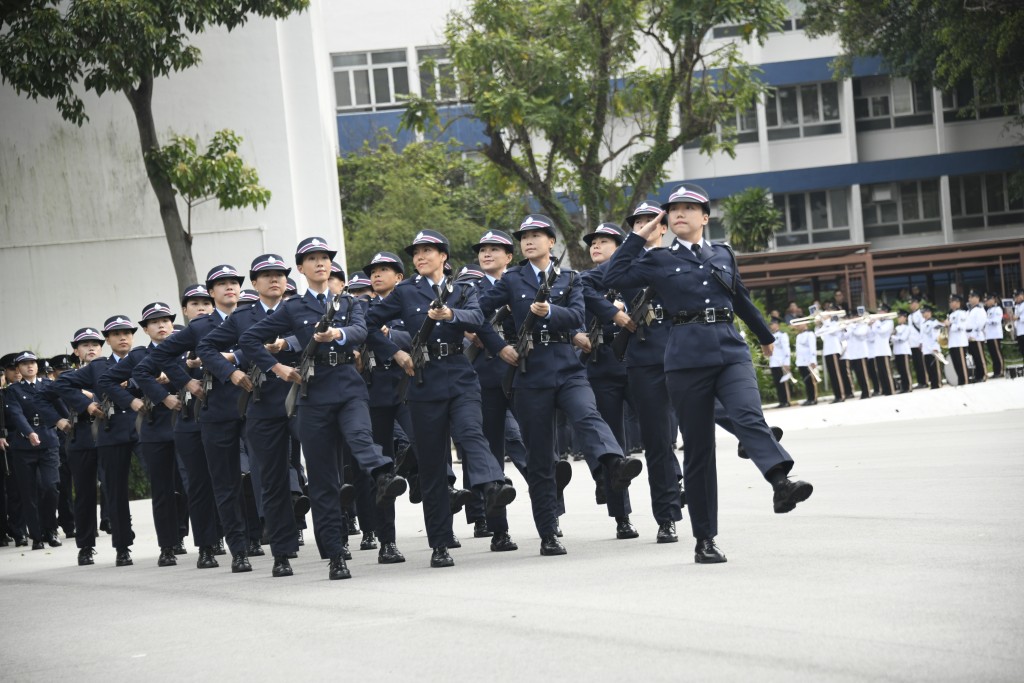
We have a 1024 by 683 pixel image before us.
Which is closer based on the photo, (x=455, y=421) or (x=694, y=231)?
(x=694, y=231)

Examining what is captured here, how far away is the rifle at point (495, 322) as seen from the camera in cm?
1052

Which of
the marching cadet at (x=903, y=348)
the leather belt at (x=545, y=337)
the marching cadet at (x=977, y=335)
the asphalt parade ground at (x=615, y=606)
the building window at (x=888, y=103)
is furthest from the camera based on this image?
the building window at (x=888, y=103)

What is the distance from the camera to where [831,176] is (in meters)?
46.7

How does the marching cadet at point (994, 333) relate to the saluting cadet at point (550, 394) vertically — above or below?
below

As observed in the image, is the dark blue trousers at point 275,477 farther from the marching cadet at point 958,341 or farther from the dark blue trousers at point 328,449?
the marching cadet at point 958,341

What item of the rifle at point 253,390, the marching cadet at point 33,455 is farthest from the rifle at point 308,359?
the marching cadet at point 33,455

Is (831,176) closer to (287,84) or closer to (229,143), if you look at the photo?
(287,84)

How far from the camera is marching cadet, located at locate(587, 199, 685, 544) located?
10227 mm

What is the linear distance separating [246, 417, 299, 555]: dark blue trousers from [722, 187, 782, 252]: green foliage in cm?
3163

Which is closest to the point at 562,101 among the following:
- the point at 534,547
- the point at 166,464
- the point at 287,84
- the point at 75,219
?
the point at 287,84

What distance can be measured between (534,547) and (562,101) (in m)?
17.1

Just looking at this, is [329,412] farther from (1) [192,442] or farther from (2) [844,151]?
(2) [844,151]

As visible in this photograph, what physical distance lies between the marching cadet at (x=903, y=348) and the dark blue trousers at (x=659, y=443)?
19390 millimetres

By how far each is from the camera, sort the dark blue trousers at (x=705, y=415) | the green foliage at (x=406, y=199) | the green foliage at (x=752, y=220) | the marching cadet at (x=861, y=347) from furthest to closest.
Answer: the green foliage at (x=752, y=220) < the green foliage at (x=406, y=199) < the marching cadet at (x=861, y=347) < the dark blue trousers at (x=705, y=415)
